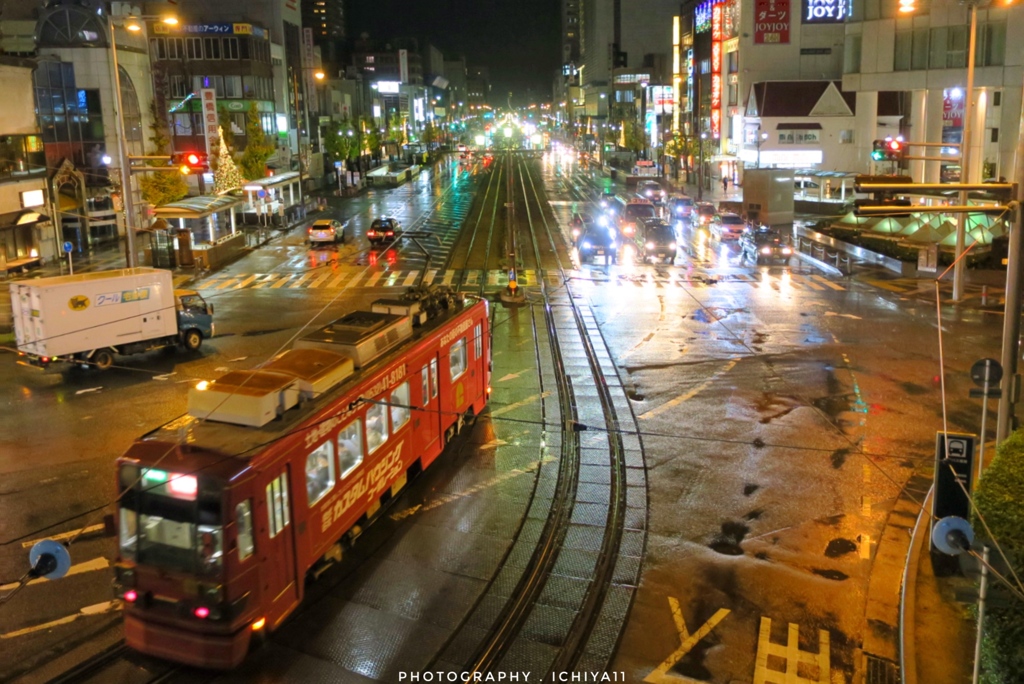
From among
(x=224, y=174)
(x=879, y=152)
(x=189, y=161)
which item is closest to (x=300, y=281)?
(x=189, y=161)

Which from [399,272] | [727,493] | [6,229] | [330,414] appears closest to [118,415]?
[330,414]

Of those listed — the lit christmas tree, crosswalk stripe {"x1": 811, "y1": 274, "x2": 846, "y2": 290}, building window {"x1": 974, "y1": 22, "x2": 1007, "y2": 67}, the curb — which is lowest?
the curb

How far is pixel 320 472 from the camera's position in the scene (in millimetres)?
10258

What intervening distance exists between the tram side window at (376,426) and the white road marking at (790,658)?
17.8ft

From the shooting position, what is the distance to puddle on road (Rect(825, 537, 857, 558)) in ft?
39.8

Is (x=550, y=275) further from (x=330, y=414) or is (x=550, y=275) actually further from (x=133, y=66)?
(x=133, y=66)

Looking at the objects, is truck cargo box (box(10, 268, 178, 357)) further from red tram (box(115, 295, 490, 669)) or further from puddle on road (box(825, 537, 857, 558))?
puddle on road (box(825, 537, 857, 558))

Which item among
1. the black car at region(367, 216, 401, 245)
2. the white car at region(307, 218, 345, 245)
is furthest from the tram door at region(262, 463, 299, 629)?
the white car at region(307, 218, 345, 245)

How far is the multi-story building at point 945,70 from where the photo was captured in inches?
2215

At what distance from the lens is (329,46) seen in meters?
189

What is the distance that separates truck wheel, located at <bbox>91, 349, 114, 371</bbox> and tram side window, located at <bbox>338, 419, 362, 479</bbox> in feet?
45.6

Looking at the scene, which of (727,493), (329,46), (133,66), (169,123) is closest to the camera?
(727,493)

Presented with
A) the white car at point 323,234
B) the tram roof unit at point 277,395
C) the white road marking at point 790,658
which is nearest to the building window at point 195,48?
the white car at point 323,234

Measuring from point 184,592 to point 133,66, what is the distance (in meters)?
53.3
